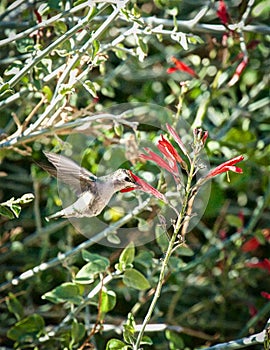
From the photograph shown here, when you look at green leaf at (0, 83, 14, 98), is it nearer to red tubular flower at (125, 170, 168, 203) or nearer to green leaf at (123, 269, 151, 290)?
red tubular flower at (125, 170, 168, 203)

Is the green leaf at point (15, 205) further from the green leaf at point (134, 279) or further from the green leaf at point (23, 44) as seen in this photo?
the green leaf at point (23, 44)

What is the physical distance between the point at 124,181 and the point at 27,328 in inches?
21.1

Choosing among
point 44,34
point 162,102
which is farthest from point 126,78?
point 44,34

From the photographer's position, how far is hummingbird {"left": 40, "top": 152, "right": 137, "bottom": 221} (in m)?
1.27

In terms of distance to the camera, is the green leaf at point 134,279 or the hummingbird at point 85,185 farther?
the green leaf at point 134,279

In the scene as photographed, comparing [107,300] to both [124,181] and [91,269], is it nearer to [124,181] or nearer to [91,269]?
[91,269]

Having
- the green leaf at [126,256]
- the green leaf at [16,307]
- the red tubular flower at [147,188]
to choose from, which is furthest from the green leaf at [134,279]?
the green leaf at [16,307]

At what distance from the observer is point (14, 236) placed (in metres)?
1.99

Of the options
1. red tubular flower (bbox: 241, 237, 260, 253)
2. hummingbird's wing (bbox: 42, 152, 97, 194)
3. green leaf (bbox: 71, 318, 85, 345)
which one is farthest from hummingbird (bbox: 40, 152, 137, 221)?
red tubular flower (bbox: 241, 237, 260, 253)

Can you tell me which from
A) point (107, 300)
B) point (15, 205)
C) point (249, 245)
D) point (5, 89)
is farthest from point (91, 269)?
point (249, 245)

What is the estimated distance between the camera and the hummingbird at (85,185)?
1.27 meters

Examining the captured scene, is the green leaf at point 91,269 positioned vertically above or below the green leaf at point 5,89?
below

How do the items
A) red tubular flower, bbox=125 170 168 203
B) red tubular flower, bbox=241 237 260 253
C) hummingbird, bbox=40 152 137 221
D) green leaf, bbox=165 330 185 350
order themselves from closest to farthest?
1. red tubular flower, bbox=125 170 168 203
2. hummingbird, bbox=40 152 137 221
3. green leaf, bbox=165 330 185 350
4. red tubular flower, bbox=241 237 260 253

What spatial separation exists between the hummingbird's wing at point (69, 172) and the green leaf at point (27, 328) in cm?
36
